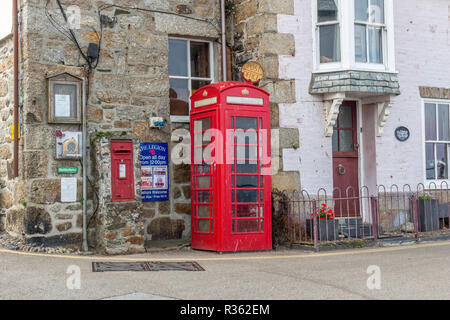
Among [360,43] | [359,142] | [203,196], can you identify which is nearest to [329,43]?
[360,43]

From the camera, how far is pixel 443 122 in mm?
12359

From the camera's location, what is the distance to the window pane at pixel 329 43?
10.8 m

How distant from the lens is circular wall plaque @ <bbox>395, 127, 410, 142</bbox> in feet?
37.8

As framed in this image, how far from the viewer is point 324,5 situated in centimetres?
1092

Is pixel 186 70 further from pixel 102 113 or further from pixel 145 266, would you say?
pixel 145 266

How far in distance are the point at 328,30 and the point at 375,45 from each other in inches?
38.5

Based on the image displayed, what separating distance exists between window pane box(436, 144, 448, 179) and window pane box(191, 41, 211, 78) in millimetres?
5151

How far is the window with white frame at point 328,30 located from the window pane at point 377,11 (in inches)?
28.9

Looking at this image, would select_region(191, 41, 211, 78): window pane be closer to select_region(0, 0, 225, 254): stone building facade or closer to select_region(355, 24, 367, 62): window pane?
select_region(0, 0, 225, 254): stone building facade

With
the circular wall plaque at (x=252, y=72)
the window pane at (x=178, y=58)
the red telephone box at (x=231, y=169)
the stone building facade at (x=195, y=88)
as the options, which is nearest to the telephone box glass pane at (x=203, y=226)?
the red telephone box at (x=231, y=169)

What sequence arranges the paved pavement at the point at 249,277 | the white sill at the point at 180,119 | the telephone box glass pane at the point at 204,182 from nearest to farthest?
the paved pavement at the point at 249,277, the telephone box glass pane at the point at 204,182, the white sill at the point at 180,119

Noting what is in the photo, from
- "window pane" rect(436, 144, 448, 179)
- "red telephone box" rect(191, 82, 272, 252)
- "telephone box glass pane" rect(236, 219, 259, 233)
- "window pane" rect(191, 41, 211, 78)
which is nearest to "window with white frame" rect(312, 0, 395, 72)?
"red telephone box" rect(191, 82, 272, 252)

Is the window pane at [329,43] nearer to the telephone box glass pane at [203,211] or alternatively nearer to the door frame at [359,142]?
the door frame at [359,142]
